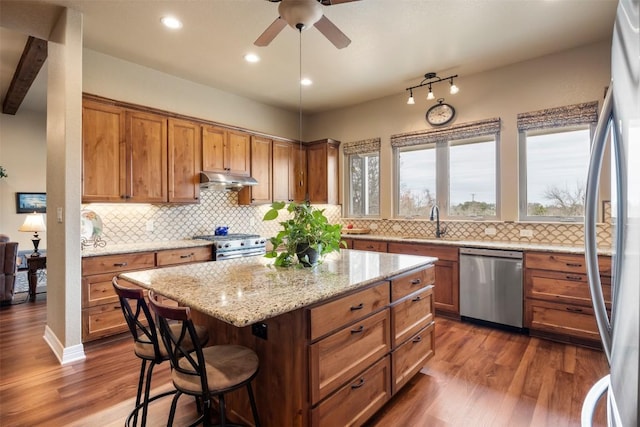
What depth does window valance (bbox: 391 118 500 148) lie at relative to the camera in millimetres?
3984

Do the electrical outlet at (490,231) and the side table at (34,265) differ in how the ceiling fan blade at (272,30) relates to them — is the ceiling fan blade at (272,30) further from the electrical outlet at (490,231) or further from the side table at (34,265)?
the side table at (34,265)

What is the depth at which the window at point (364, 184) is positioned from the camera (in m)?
5.18

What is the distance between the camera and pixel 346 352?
1707 mm

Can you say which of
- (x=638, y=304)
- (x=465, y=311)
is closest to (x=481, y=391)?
(x=465, y=311)

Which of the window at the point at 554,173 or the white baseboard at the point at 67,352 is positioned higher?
the window at the point at 554,173

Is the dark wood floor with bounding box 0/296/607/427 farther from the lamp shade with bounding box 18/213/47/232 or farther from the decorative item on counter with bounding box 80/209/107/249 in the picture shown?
the lamp shade with bounding box 18/213/47/232

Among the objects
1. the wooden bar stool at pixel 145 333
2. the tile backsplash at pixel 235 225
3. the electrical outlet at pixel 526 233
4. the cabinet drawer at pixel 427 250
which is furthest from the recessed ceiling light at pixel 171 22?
the electrical outlet at pixel 526 233

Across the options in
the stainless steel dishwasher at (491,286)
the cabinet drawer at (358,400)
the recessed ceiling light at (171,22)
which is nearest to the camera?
the cabinet drawer at (358,400)

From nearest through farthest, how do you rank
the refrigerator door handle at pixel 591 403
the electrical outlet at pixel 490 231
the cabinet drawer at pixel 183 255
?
the refrigerator door handle at pixel 591 403, the cabinet drawer at pixel 183 255, the electrical outlet at pixel 490 231

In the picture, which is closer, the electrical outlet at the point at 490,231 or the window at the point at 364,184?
the electrical outlet at the point at 490,231

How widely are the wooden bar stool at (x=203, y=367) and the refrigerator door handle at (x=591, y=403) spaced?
1.17 metres

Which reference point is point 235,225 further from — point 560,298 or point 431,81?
point 560,298

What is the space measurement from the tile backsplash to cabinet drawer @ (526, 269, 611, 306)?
49 cm

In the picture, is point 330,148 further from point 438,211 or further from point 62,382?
point 62,382
